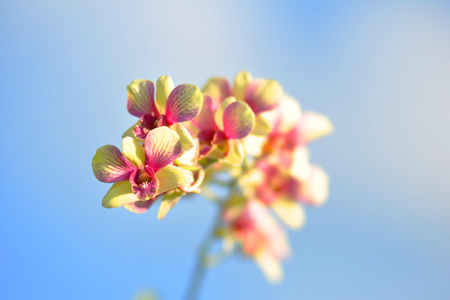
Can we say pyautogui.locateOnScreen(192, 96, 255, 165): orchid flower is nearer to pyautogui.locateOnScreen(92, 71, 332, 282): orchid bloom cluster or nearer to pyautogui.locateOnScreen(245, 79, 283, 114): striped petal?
pyautogui.locateOnScreen(92, 71, 332, 282): orchid bloom cluster

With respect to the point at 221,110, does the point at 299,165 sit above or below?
above

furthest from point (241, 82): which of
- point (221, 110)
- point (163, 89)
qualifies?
point (163, 89)

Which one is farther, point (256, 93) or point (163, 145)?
point (256, 93)

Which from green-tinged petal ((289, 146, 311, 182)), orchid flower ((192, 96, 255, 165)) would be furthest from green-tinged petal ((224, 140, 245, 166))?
green-tinged petal ((289, 146, 311, 182))

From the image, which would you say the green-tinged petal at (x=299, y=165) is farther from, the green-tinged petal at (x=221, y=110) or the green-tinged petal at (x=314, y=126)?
the green-tinged petal at (x=221, y=110)

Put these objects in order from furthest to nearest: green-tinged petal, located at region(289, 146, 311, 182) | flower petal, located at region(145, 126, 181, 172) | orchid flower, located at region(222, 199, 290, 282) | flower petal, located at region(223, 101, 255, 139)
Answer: orchid flower, located at region(222, 199, 290, 282) → green-tinged petal, located at region(289, 146, 311, 182) → flower petal, located at region(223, 101, 255, 139) → flower petal, located at region(145, 126, 181, 172)

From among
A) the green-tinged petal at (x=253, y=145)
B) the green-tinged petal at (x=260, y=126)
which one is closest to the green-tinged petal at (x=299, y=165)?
the green-tinged petal at (x=253, y=145)

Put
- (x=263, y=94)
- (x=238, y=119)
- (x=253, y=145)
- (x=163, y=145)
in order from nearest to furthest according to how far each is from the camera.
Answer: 1. (x=163, y=145)
2. (x=238, y=119)
3. (x=263, y=94)
4. (x=253, y=145)

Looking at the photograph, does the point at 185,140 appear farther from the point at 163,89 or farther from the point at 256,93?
the point at 256,93
